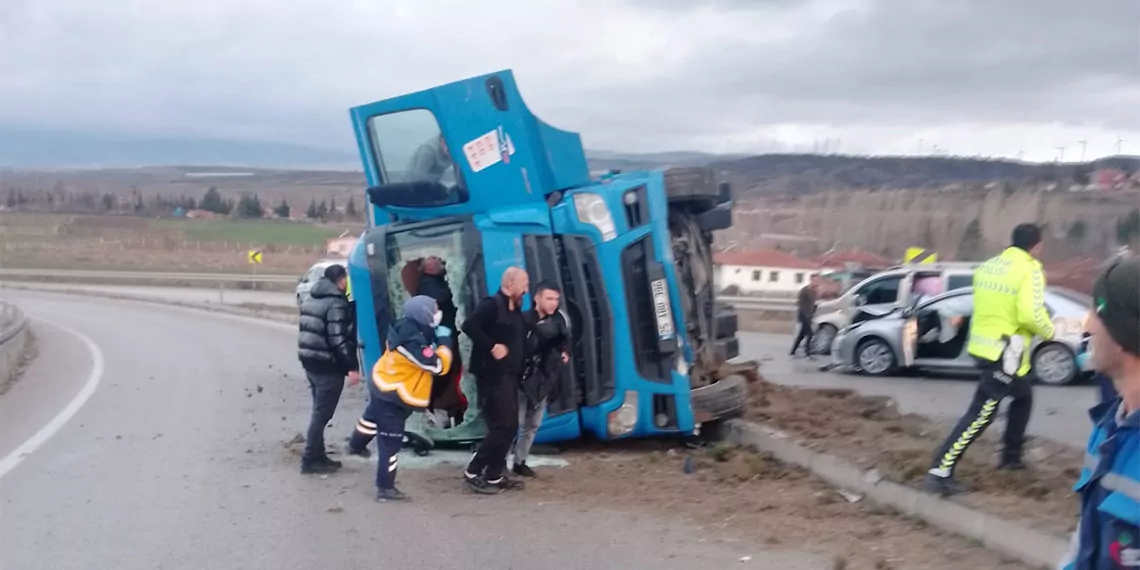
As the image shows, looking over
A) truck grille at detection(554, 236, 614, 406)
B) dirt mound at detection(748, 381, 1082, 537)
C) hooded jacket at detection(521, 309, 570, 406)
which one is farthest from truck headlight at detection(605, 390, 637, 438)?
dirt mound at detection(748, 381, 1082, 537)

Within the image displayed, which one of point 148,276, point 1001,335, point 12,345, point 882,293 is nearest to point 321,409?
point 1001,335

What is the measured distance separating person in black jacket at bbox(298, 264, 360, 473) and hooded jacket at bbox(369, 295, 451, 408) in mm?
912

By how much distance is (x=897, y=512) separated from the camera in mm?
6871

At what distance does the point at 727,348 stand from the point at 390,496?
3726 mm

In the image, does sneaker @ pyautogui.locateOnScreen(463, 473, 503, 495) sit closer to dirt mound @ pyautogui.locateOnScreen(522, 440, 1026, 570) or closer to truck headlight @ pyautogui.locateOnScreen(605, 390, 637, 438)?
dirt mound @ pyautogui.locateOnScreen(522, 440, 1026, 570)

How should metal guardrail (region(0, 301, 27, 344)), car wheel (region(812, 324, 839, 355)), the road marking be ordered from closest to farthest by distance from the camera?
the road marking
metal guardrail (region(0, 301, 27, 344))
car wheel (region(812, 324, 839, 355))

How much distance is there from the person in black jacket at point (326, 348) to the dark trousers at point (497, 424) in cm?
137

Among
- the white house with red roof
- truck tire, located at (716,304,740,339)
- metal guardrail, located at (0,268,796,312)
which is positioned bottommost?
metal guardrail, located at (0,268,796,312)

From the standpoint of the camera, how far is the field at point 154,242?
47594mm

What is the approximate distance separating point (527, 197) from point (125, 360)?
1273 cm

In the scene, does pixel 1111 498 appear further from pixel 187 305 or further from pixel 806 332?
pixel 187 305

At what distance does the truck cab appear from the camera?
8492mm

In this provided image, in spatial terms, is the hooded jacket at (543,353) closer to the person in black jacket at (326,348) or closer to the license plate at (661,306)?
the license plate at (661,306)

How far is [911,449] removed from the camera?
7.95 m
